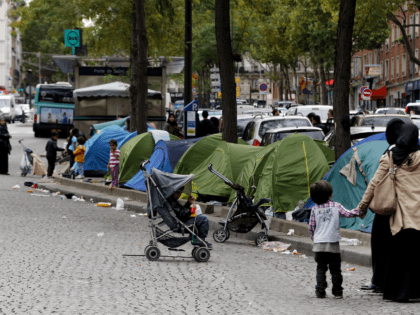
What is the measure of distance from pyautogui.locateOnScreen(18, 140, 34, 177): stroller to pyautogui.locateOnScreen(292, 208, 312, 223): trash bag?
1444cm

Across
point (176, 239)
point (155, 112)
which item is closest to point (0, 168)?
point (155, 112)

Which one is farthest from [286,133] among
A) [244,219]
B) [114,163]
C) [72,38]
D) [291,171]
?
[72,38]

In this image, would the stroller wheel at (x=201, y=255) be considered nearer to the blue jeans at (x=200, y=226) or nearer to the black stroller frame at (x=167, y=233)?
the black stroller frame at (x=167, y=233)

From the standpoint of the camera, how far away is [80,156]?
2264 cm

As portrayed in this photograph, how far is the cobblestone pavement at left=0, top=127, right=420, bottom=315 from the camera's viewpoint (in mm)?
6957

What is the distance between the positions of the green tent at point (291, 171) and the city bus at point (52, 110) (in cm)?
3435

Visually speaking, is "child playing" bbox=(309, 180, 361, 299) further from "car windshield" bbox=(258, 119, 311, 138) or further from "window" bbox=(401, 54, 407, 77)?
"window" bbox=(401, 54, 407, 77)

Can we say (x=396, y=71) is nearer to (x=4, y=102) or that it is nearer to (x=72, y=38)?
(x=4, y=102)

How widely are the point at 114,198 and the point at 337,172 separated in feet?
23.8

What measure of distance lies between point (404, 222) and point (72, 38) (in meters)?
27.5

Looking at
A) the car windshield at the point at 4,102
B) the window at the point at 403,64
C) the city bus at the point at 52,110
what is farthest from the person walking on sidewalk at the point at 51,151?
the car windshield at the point at 4,102

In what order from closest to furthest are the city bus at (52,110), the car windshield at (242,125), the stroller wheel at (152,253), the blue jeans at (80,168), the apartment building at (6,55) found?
the stroller wheel at (152,253) → the blue jeans at (80,168) → the car windshield at (242,125) → the city bus at (52,110) → the apartment building at (6,55)

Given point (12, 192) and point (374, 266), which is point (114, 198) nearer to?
point (12, 192)

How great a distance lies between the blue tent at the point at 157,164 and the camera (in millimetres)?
17719
